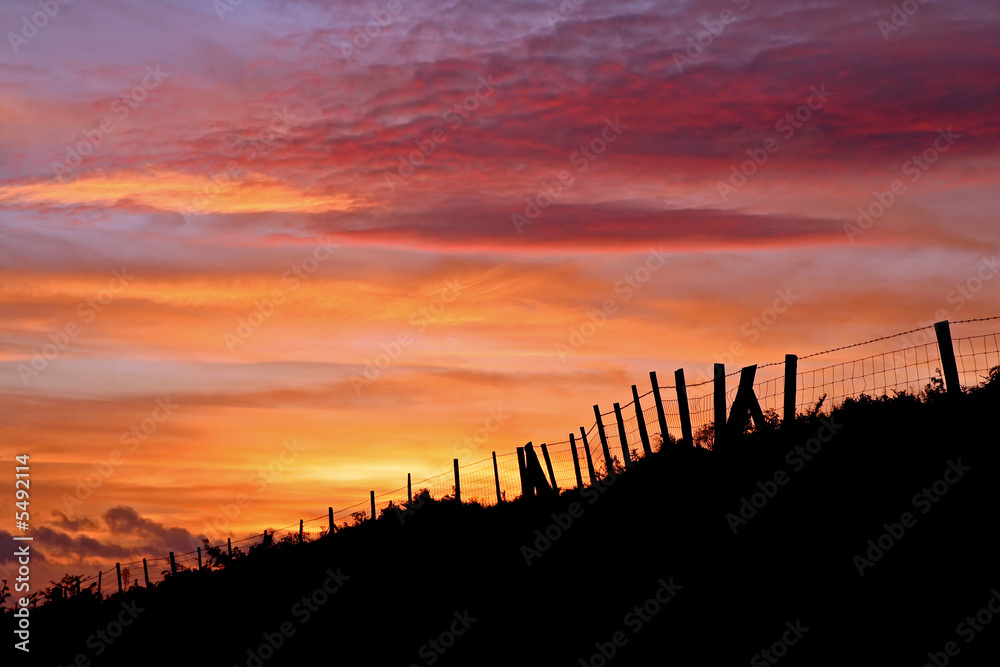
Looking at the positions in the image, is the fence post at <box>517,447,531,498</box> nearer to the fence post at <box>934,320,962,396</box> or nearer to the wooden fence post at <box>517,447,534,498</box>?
the wooden fence post at <box>517,447,534,498</box>

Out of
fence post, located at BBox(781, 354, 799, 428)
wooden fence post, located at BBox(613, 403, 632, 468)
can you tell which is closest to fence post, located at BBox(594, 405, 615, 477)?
wooden fence post, located at BBox(613, 403, 632, 468)

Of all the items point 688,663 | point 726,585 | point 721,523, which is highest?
point 721,523

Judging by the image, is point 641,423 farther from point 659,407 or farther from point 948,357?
point 948,357

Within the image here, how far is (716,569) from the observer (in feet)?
43.1

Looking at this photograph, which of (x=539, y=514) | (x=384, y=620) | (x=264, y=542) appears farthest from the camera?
(x=264, y=542)

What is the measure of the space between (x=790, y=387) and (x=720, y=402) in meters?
1.73

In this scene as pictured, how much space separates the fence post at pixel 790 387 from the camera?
17484mm

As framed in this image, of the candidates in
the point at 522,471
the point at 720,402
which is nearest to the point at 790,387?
the point at 720,402

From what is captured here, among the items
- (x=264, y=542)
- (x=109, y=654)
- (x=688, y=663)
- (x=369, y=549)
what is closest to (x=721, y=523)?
(x=688, y=663)

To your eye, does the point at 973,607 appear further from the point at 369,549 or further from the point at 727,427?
the point at 369,549

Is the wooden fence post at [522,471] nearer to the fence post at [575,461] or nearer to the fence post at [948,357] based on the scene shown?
the fence post at [575,461]

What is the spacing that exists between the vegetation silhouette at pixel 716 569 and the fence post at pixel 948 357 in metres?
0.27

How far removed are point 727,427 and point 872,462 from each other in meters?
4.38

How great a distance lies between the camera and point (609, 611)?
527 inches
